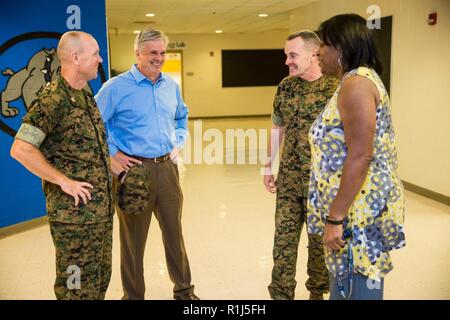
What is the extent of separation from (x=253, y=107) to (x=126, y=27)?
4869 mm

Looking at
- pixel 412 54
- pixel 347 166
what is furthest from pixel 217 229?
pixel 412 54

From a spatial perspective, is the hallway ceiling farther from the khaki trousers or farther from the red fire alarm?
the khaki trousers

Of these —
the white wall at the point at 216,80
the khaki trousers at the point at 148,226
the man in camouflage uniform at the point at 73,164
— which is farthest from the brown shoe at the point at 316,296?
the white wall at the point at 216,80

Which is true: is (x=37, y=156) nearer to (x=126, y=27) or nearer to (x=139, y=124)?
(x=139, y=124)

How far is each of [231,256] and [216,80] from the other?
12.1 metres

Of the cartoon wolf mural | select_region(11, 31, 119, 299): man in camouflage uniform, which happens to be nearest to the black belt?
select_region(11, 31, 119, 299): man in camouflage uniform

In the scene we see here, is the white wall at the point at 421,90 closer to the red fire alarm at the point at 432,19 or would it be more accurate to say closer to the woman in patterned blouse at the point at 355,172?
the red fire alarm at the point at 432,19

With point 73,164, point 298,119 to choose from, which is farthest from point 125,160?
point 298,119

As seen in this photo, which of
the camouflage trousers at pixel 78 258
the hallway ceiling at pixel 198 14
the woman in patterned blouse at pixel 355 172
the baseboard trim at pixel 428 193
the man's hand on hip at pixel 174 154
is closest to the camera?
the woman in patterned blouse at pixel 355 172

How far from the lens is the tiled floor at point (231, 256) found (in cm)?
305

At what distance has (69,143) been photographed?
1931mm

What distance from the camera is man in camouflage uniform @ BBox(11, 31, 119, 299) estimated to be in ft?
6.11

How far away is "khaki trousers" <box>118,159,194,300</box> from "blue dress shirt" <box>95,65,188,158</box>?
121mm

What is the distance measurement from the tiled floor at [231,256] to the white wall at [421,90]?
45cm
